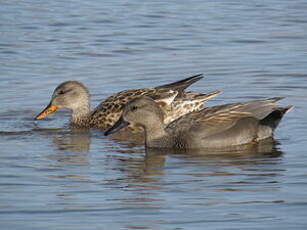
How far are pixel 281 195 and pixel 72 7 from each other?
1075 cm

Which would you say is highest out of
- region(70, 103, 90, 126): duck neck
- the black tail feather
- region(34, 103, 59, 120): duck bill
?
the black tail feather

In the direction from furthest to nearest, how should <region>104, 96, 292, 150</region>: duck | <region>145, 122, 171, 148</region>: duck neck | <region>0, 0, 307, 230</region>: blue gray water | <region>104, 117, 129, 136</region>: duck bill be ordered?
<region>104, 117, 129, 136</region>: duck bill, <region>145, 122, 171, 148</region>: duck neck, <region>104, 96, 292, 150</region>: duck, <region>0, 0, 307, 230</region>: blue gray water

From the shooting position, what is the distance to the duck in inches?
439

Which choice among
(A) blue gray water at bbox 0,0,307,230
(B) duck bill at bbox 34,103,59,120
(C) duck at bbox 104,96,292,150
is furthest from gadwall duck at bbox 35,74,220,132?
(C) duck at bbox 104,96,292,150

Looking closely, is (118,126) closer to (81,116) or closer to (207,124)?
(207,124)

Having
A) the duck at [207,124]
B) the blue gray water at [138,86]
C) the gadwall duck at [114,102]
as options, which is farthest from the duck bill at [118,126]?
the gadwall duck at [114,102]

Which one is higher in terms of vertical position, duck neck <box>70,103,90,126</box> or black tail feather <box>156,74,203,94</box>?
black tail feather <box>156,74,203,94</box>

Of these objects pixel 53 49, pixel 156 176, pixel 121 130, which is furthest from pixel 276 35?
pixel 156 176

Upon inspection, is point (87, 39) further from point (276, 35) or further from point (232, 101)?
point (232, 101)

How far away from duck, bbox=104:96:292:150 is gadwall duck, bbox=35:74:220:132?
3.07 ft

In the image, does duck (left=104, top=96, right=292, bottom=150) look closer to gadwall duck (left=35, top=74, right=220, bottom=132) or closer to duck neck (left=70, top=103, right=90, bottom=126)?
gadwall duck (left=35, top=74, right=220, bottom=132)

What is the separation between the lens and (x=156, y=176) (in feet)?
31.9

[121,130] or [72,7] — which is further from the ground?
[72,7]

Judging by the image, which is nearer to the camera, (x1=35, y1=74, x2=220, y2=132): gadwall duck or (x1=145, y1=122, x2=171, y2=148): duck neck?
(x1=145, y1=122, x2=171, y2=148): duck neck
